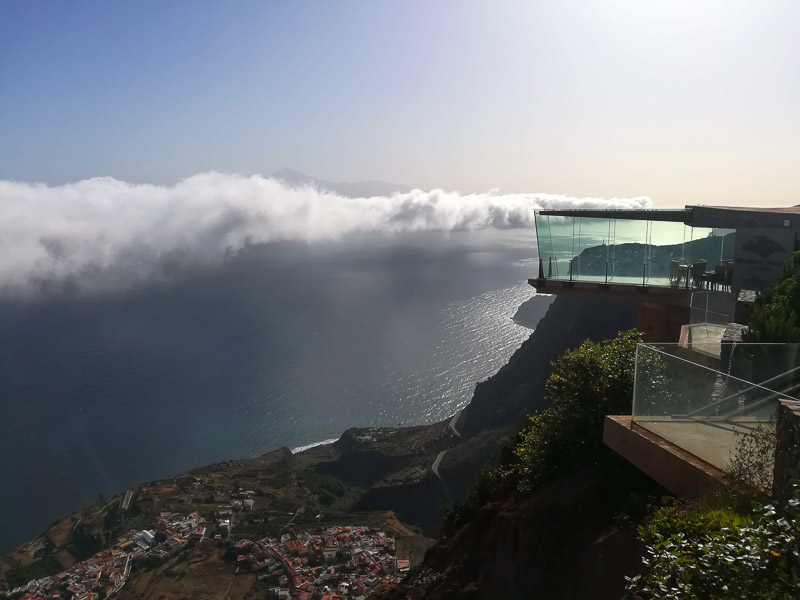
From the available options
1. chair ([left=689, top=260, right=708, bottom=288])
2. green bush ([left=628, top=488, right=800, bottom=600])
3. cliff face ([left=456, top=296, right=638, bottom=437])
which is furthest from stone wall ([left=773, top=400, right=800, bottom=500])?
cliff face ([left=456, top=296, right=638, bottom=437])

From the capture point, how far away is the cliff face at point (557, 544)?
19.0ft

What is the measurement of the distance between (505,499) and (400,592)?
9.11ft

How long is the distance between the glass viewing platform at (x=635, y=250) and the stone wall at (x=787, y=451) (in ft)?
33.5

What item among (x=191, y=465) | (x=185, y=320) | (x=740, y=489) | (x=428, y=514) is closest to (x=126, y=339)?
(x=185, y=320)

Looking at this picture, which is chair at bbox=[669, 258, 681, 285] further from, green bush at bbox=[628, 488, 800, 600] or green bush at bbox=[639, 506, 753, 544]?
green bush at bbox=[628, 488, 800, 600]

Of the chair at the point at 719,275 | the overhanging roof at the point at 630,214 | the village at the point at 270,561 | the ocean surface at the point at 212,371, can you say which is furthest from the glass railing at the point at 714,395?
the ocean surface at the point at 212,371

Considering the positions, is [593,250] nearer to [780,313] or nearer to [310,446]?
[780,313]

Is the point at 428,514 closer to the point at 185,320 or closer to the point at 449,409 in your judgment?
the point at 449,409

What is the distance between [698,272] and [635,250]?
151 centimetres

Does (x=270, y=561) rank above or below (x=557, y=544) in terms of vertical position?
below

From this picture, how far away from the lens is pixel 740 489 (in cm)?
446

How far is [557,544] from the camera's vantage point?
6.96 metres

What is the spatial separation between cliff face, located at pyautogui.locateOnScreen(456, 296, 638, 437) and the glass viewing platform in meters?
21.5

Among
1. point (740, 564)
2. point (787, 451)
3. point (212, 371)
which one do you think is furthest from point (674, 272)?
point (212, 371)
